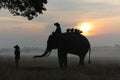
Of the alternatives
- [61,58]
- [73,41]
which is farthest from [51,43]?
[73,41]

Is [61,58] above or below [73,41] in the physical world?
below

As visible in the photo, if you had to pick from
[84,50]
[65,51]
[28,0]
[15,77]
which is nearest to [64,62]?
[65,51]

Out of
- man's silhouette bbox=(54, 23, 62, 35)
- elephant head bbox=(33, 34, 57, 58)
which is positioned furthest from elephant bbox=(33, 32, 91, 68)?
man's silhouette bbox=(54, 23, 62, 35)

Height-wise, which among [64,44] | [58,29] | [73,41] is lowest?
[64,44]

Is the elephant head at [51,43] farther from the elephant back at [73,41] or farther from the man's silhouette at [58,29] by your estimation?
the man's silhouette at [58,29]

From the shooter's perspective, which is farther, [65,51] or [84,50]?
[84,50]

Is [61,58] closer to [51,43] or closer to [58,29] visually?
[51,43]

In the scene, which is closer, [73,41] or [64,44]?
[64,44]

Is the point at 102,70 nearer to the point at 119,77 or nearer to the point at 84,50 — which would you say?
the point at 119,77

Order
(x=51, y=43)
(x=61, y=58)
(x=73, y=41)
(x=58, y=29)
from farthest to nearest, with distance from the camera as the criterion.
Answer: (x=73, y=41) < (x=51, y=43) < (x=61, y=58) < (x=58, y=29)

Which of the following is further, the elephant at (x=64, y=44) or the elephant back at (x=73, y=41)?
the elephant back at (x=73, y=41)

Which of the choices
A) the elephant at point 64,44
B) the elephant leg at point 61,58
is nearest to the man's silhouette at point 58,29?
the elephant at point 64,44

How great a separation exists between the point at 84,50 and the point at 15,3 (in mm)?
6825

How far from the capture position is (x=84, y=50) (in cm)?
3341
